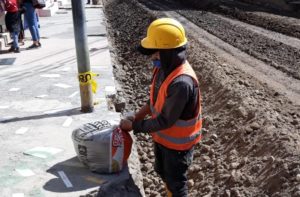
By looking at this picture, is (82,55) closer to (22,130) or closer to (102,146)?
(22,130)

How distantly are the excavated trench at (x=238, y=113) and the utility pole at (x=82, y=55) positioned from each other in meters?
1.03

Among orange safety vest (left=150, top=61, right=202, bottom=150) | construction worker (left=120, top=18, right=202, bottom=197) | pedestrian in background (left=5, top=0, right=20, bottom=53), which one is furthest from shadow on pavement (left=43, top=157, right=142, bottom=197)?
pedestrian in background (left=5, top=0, right=20, bottom=53)

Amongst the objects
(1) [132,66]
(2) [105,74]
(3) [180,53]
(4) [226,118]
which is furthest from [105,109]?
(1) [132,66]

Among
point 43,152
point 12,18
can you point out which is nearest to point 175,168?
point 43,152

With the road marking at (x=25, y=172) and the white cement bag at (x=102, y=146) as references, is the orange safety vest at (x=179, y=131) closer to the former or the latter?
the white cement bag at (x=102, y=146)

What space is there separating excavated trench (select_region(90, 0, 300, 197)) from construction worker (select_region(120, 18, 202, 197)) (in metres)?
1.06

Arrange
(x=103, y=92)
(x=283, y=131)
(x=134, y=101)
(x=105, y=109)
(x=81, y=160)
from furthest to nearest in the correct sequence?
1. (x=134, y=101)
2. (x=103, y=92)
3. (x=105, y=109)
4. (x=283, y=131)
5. (x=81, y=160)

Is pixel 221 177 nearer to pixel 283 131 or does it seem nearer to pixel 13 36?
pixel 283 131

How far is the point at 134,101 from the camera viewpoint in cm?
821

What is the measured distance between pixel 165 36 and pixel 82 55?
2581 mm

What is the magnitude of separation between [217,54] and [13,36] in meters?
4.78

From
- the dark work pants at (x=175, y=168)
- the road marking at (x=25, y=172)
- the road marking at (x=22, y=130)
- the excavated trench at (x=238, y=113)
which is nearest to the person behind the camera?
the dark work pants at (x=175, y=168)

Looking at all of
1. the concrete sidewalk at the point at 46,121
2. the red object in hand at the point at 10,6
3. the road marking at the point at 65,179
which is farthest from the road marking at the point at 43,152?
the red object in hand at the point at 10,6

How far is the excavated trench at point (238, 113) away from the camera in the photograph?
4.61 metres
